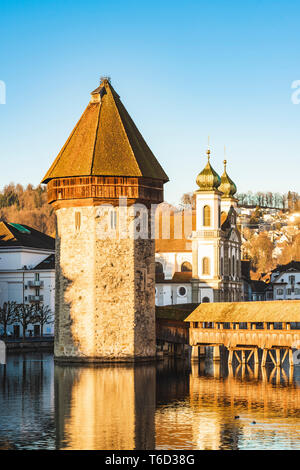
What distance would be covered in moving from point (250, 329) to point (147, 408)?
1514 cm

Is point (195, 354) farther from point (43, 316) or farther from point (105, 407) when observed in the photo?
point (105, 407)

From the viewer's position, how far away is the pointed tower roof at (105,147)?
4316cm

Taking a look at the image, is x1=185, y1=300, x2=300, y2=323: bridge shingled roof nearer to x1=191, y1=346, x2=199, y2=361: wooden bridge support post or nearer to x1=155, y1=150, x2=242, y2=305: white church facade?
x1=191, y1=346, x2=199, y2=361: wooden bridge support post

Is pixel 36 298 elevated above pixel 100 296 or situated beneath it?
elevated above

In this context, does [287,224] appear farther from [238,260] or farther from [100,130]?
[100,130]

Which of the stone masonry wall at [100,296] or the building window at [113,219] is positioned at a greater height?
the building window at [113,219]

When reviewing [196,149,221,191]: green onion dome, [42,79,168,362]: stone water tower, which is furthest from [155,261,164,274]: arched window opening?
[42,79,168,362]: stone water tower

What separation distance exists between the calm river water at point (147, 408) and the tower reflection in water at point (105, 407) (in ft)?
0.08

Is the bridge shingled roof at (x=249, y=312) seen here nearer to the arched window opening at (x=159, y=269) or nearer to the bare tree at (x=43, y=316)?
the bare tree at (x=43, y=316)

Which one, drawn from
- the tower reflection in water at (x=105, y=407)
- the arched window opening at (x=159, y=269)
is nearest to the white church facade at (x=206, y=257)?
the arched window opening at (x=159, y=269)

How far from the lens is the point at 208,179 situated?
7056 centimetres

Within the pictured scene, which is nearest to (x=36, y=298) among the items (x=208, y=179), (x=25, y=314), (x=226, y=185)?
(x=25, y=314)

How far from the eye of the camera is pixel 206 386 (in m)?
34.8

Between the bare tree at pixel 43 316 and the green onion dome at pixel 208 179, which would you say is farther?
the green onion dome at pixel 208 179
